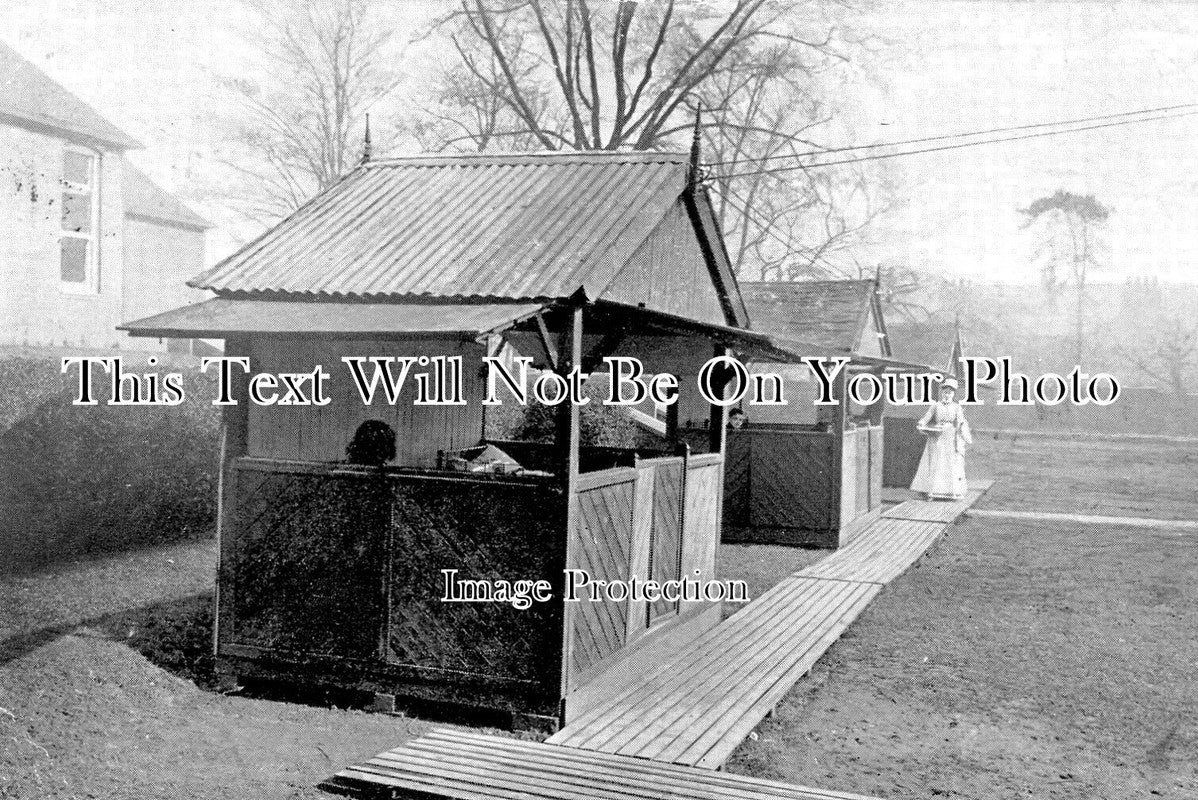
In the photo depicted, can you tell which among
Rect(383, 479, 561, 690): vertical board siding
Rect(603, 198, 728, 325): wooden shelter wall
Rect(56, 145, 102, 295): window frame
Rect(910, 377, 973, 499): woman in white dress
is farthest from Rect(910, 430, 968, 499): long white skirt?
Rect(383, 479, 561, 690): vertical board siding

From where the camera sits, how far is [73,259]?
20.0 metres

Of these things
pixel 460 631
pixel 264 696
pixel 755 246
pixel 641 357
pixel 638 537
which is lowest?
pixel 264 696

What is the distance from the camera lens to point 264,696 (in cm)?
733

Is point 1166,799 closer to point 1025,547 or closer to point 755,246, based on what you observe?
point 1025,547

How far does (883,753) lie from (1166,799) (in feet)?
5.01

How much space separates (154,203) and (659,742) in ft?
80.7

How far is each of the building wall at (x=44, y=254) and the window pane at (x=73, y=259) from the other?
256cm

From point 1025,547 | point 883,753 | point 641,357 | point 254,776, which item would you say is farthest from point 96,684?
point 1025,547

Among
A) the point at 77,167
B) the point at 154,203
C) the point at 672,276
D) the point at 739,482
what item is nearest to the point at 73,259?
the point at 77,167

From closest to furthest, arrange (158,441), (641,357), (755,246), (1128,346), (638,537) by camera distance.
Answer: (638,537) < (641,357) < (158,441) < (755,246) < (1128,346)

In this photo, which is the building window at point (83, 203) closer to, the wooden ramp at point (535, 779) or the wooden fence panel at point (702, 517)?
the wooden fence panel at point (702, 517)

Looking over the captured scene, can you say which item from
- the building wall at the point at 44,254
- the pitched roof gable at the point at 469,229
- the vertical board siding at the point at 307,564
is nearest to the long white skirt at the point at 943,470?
the pitched roof gable at the point at 469,229

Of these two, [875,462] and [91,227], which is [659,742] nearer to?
[875,462]

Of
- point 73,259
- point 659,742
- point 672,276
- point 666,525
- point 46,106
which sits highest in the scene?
point 46,106
